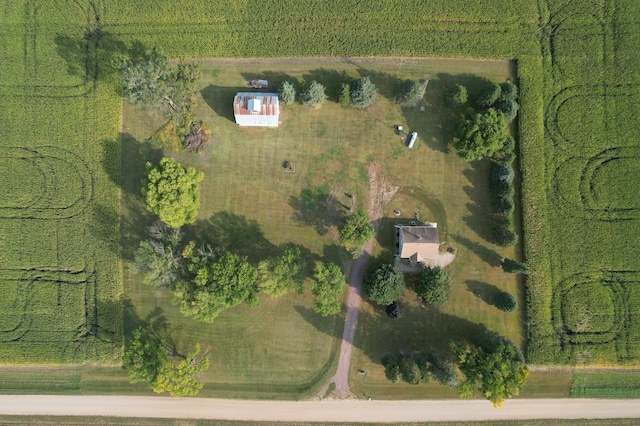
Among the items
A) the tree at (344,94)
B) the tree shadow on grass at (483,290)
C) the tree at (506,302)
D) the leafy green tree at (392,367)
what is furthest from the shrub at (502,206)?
the tree at (344,94)

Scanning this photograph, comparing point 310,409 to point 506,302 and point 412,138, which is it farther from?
point 412,138

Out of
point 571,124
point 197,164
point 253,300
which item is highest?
point 571,124

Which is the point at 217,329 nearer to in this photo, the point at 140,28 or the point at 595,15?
the point at 140,28

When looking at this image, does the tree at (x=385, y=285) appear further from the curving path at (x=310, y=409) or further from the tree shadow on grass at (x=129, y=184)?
the tree shadow on grass at (x=129, y=184)

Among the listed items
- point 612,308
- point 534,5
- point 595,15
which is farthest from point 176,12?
point 612,308

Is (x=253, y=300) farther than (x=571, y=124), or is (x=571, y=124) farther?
(x=571, y=124)

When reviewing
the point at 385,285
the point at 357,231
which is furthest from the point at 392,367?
the point at 357,231

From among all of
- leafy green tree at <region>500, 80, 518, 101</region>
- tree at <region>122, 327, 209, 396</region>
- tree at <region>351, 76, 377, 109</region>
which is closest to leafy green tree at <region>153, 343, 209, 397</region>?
tree at <region>122, 327, 209, 396</region>
